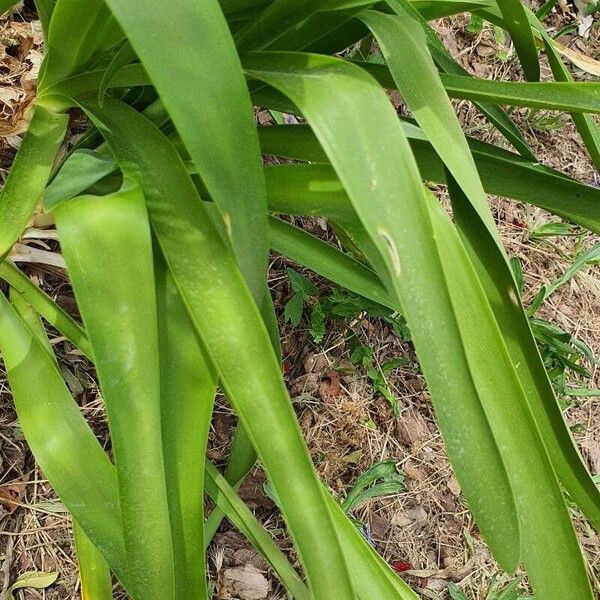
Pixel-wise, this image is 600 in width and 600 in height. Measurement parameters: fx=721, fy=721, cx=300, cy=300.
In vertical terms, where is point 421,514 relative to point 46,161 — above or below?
below

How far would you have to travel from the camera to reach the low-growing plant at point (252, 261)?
46cm

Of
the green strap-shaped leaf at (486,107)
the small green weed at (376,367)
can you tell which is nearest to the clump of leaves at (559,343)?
the small green weed at (376,367)

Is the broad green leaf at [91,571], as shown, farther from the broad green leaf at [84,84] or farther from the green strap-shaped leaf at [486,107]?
the green strap-shaped leaf at [486,107]

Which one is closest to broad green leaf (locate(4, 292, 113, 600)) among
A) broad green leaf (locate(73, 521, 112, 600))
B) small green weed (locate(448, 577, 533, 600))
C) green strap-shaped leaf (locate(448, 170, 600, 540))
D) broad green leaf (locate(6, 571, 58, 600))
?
broad green leaf (locate(73, 521, 112, 600))

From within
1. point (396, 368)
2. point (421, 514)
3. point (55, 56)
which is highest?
point (55, 56)

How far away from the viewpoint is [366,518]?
114cm

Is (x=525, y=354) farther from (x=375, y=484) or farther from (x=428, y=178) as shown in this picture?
(x=375, y=484)

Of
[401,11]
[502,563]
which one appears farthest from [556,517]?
[401,11]

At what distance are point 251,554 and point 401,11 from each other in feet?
2.48

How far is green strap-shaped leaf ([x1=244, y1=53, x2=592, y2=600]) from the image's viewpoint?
0.45 meters

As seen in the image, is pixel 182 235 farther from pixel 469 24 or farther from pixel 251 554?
pixel 469 24

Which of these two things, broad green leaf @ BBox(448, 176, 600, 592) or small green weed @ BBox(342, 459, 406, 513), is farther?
small green weed @ BBox(342, 459, 406, 513)

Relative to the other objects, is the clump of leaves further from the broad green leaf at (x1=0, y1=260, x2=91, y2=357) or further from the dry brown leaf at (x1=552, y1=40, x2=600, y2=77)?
the broad green leaf at (x1=0, y1=260, x2=91, y2=357)

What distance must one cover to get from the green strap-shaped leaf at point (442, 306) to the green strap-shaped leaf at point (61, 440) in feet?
1.11
